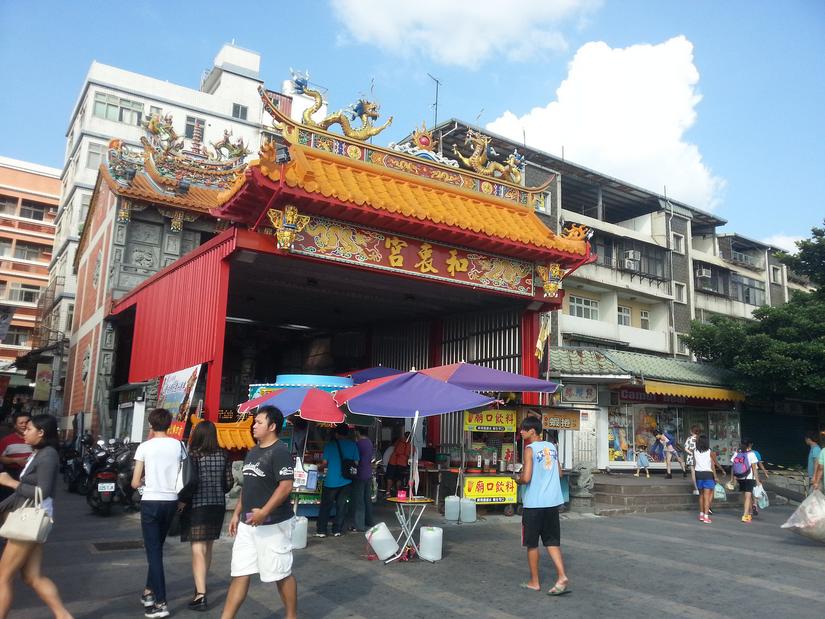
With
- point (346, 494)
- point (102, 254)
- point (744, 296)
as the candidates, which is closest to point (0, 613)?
point (346, 494)

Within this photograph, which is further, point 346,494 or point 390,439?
point 390,439

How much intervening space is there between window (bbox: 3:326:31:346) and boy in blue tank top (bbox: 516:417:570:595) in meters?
47.9

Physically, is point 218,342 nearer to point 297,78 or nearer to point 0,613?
point 297,78

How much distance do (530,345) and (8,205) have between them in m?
48.4

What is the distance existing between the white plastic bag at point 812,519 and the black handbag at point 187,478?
806cm

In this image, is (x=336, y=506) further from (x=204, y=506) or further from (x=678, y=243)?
(x=678, y=243)

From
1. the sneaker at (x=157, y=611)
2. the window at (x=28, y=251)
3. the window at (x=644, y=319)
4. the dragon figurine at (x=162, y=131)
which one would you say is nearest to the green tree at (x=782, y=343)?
the window at (x=644, y=319)

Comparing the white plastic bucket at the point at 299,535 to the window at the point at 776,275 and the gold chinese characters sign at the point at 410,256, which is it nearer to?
the gold chinese characters sign at the point at 410,256

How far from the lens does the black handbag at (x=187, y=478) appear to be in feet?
17.8

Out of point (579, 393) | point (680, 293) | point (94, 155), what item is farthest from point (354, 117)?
point (94, 155)

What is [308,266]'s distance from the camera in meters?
11.6

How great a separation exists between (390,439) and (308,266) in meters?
6.03

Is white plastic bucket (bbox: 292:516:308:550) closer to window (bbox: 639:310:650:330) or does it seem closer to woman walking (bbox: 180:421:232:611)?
woman walking (bbox: 180:421:232:611)

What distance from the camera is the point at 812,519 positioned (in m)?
8.73
